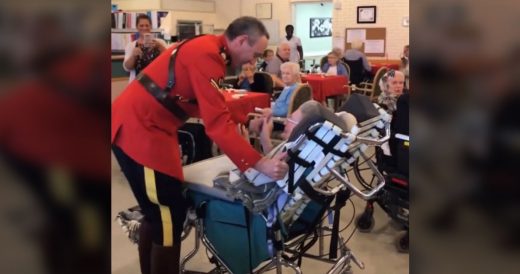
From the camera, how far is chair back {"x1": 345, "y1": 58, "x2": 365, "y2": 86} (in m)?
8.65

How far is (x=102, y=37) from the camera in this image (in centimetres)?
46

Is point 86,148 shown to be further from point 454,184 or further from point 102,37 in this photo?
point 454,184

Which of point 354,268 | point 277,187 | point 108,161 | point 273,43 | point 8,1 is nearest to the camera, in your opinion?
point 8,1

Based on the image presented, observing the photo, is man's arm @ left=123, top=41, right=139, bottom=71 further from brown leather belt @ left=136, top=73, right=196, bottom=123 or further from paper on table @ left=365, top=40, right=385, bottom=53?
paper on table @ left=365, top=40, right=385, bottom=53

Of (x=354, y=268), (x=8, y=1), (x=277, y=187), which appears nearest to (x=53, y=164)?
(x=8, y=1)

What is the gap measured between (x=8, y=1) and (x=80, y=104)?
4.2 inches

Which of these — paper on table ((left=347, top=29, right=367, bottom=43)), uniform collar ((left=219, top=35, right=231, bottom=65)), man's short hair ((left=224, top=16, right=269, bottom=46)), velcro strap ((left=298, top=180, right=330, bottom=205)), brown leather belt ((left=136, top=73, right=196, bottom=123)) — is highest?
paper on table ((left=347, top=29, right=367, bottom=43))

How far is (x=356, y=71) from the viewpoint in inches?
342

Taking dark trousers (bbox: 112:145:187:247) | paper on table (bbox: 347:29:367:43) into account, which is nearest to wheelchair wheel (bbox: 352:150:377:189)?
dark trousers (bbox: 112:145:187:247)

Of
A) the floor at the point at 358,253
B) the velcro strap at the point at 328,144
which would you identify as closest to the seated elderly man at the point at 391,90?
the floor at the point at 358,253

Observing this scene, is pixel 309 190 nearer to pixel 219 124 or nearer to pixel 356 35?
pixel 219 124

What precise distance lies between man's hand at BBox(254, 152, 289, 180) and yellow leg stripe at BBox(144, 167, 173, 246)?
0.45 metres

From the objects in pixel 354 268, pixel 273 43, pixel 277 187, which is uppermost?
pixel 273 43

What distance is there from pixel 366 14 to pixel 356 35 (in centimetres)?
46
